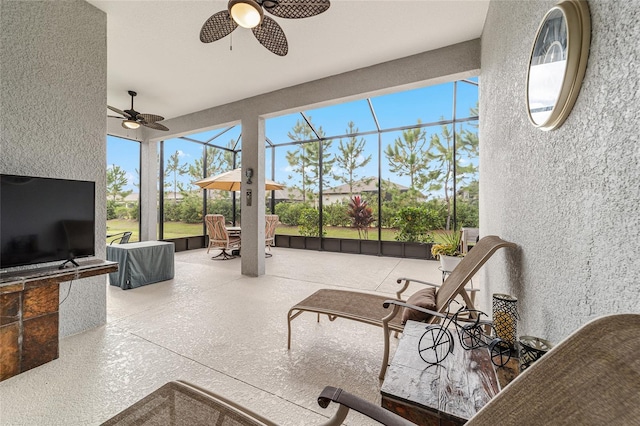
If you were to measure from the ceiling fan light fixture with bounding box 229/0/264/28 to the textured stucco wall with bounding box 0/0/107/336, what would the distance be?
180 cm

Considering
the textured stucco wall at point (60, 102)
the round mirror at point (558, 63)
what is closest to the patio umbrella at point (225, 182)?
the textured stucco wall at point (60, 102)

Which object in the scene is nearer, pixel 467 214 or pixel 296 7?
pixel 296 7

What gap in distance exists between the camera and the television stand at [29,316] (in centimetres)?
184

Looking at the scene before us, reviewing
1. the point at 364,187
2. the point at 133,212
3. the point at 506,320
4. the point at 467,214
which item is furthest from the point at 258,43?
the point at 133,212

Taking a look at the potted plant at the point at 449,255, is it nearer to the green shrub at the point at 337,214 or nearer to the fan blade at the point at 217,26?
the fan blade at the point at 217,26

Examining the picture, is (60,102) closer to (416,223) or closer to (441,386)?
(441,386)

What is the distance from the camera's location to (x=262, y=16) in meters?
2.03

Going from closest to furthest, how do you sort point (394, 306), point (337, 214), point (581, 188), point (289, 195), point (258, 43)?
point (581, 188), point (394, 306), point (258, 43), point (337, 214), point (289, 195)

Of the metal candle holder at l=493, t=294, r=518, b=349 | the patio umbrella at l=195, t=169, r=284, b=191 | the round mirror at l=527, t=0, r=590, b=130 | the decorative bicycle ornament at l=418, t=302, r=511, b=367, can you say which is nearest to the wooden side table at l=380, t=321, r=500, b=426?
the decorative bicycle ornament at l=418, t=302, r=511, b=367

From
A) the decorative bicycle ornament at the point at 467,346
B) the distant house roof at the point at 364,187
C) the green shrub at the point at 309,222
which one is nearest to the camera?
the decorative bicycle ornament at the point at 467,346

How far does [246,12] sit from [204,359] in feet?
8.95

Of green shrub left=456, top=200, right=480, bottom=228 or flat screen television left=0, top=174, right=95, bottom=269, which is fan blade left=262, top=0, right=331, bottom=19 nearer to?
flat screen television left=0, top=174, right=95, bottom=269

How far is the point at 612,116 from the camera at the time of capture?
0.74 m

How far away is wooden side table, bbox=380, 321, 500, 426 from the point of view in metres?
0.84
